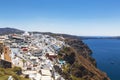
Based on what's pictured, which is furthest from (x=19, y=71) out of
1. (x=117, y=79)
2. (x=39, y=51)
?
(x=117, y=79)

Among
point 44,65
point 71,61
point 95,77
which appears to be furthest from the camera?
point 71,61

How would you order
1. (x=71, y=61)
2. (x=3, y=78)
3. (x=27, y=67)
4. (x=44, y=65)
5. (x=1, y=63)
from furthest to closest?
(x=71, y=61)
(x=44, y=65)
(x=27, y=67)
(x=1, y=63)
(x=3, y=78)

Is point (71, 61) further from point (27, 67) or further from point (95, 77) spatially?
point (27, 67)

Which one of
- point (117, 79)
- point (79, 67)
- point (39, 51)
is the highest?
point (39, 51)

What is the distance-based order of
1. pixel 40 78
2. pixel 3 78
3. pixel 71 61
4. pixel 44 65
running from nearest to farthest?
pixel 3 78 < pixel 40 78 < pixel 44 65 < pixel 71 61

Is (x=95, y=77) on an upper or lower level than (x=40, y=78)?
lower

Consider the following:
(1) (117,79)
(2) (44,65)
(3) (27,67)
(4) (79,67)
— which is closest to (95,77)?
(4) (79,67)

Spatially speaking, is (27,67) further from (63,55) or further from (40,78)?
(63,55)

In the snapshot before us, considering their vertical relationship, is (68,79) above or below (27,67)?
below

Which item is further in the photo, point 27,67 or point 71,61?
point 71,61
